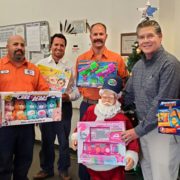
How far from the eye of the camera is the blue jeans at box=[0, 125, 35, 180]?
8.00ft

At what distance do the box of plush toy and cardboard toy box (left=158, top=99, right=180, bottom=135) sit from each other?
1.03 meters

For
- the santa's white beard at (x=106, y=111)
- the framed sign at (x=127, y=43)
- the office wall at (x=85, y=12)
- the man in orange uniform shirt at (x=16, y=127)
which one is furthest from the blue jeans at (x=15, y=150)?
the office wall at (x=85, y=12)

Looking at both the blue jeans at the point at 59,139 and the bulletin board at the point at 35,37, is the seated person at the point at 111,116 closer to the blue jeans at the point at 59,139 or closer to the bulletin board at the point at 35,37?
the blue jeans at the point at 59,139

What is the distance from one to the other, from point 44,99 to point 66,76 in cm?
47

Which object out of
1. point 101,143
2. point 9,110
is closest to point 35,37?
point 9,110

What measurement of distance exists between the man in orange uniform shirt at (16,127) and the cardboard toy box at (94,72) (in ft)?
1.54

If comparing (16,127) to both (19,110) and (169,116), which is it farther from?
(169,116)

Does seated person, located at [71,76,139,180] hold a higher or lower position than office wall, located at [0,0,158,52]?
lower

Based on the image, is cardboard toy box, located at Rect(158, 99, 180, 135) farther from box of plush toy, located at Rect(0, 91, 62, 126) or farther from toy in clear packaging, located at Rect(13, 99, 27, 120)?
toy in clear packaging, located at Rect(13, 99, 27, 120)

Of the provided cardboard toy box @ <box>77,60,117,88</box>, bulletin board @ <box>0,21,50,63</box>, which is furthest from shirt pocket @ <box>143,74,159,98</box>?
bulletin board @ <box>0,21,50,63</box>

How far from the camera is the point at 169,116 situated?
1.68m

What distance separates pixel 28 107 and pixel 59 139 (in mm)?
979

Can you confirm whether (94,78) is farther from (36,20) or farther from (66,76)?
(36,20)

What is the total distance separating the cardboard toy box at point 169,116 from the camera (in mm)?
1657
